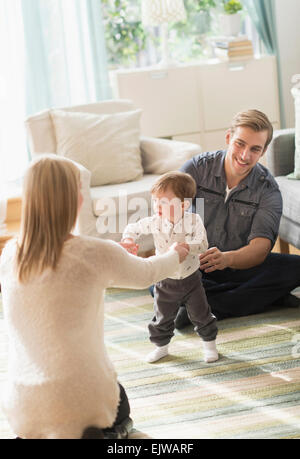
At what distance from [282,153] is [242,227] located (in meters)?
0.74

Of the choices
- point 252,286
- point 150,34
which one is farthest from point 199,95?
point 252,286

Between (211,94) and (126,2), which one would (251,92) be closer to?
(211,94)

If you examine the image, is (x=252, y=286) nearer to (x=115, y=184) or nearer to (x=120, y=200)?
(x=120, y=200)

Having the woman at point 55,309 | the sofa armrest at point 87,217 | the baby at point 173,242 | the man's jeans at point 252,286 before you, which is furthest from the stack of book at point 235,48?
the woman at point 55,309

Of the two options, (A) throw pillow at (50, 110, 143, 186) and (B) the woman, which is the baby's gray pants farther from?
(A) throw pillow at (50, 110, 143, 186)

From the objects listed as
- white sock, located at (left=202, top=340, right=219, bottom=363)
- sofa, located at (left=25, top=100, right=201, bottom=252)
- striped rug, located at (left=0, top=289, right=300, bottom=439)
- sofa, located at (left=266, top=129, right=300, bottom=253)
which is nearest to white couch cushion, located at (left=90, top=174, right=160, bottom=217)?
sofa, located at (left=25, top=100, right=201, bottom=252)

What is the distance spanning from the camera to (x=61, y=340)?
1.52 meters

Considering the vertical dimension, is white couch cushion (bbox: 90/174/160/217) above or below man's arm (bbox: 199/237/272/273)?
above

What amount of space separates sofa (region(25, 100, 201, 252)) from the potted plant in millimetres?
1203

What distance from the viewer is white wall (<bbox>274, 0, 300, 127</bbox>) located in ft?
16.1

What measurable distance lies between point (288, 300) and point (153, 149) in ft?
4.31
